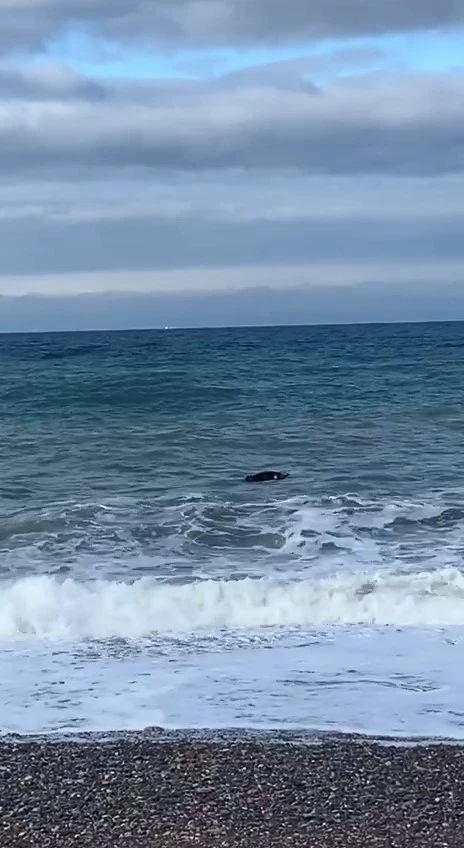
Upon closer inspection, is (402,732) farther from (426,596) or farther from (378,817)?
(426,596)

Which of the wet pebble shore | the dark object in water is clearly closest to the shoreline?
the wet pebble shore

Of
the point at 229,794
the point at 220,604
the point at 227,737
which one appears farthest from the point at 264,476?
the point at 229,794

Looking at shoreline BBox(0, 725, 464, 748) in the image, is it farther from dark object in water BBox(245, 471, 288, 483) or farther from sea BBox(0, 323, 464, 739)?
dark object in water BBox(245, 471, 288, 483)

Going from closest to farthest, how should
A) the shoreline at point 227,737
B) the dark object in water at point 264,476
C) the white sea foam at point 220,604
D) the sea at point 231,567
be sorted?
1. the shoreline at point 227,737
2. the sea at point 231,567
3. the white sea foam at point 220,604
4. the dark object in water at point 264,476

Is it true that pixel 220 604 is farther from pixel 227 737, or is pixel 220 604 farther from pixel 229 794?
pixel 229 794

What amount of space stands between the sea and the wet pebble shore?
0.45 metres

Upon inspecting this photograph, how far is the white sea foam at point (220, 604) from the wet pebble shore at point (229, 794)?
2745mm

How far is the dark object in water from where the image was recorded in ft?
50.6

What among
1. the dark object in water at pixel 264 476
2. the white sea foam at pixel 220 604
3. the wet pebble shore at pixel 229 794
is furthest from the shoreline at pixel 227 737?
the dark object in water at pixel 264 476

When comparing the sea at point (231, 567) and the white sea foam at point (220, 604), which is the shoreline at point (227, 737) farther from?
the white sea foam at point (220, 604)

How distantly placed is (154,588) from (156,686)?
2.71 metres

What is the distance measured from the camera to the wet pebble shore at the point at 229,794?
5102 millimetres

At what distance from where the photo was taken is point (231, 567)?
430 inches

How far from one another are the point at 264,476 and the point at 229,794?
10.0 meters
